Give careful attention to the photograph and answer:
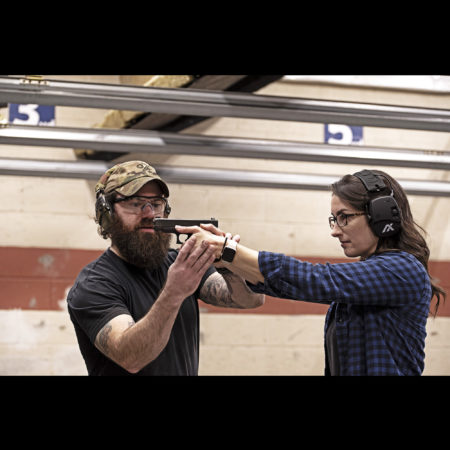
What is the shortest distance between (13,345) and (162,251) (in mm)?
2504

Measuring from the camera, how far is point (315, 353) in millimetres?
4383

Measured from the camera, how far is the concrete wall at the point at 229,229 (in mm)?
4020

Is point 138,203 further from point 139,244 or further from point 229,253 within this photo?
point 229,253

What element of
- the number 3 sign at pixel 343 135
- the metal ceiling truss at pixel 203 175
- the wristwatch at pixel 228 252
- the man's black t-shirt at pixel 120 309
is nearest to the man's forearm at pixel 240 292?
the man's black t-shirt at pixel 120 309

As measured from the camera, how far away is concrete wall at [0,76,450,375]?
4020 millimetres

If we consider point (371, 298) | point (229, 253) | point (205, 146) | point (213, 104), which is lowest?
point (371, 298)

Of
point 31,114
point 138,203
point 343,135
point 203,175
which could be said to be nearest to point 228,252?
point 138,203

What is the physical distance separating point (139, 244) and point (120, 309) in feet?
0.80

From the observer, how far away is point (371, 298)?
145 centimetres

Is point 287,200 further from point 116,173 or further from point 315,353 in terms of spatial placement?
point 116,173

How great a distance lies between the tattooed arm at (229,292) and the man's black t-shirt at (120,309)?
9 cm

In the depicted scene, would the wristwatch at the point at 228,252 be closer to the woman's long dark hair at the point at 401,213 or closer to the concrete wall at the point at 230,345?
the woman's long dark hair at the point at 401,213

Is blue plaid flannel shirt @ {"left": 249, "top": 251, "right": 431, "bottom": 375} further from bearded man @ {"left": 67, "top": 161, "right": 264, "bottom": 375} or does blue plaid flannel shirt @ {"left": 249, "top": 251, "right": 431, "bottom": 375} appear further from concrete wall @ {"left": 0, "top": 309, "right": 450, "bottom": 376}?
concrete wall @ {"left": 0, "top": 309, "right": 450, "bottom": 376}

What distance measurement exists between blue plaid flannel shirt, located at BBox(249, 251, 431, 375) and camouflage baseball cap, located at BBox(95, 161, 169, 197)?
1.81 ft
